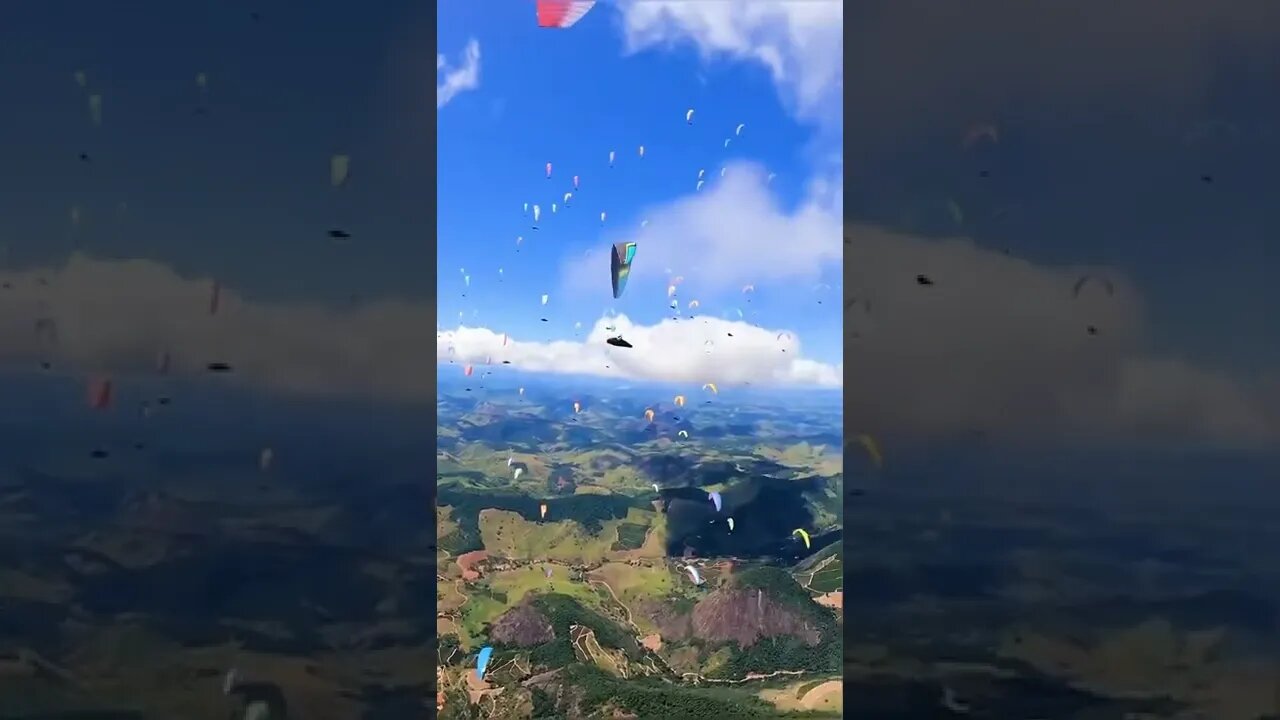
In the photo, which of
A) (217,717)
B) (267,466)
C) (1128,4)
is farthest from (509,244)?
(1128,4)

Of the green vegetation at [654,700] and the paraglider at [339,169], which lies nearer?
the paraglider at [339,169]

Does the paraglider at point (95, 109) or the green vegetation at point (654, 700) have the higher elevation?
the paraglider at point (95, 109)

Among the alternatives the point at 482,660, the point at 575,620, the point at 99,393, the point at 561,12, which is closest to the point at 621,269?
the point at 561,12

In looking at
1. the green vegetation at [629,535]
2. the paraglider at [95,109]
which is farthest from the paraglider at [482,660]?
the paraglider at [95,109]

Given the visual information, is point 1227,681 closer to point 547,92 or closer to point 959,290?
point 959,290

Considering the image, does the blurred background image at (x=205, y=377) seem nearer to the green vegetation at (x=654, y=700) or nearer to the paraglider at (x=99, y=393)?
the paraglider at (x=99, y=393)
